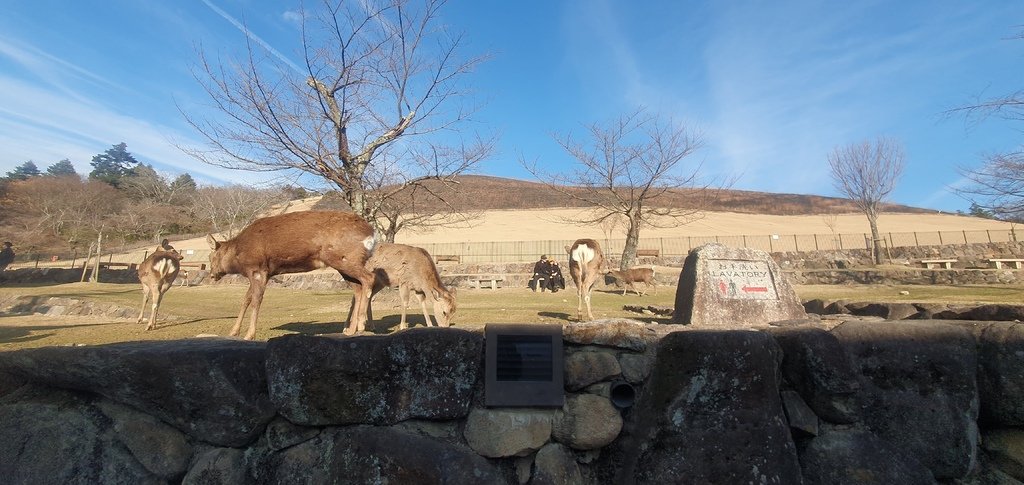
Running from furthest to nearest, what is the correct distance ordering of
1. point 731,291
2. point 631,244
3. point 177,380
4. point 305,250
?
point 631,244 → point 731,291 → point 305,250 → point 177,380

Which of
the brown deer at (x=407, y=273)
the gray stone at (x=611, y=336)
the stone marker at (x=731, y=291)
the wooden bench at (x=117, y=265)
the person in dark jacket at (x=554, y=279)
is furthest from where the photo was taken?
the wooden bench at (x=117, y=265)

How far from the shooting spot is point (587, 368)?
317 cm

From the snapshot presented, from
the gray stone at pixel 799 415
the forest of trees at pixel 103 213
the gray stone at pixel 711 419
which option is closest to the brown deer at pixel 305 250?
the gray stone at pixel 711 419

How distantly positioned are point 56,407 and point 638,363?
3847 mm

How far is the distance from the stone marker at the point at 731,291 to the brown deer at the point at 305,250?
442cm

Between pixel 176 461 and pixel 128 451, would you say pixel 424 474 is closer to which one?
pixel 176 461

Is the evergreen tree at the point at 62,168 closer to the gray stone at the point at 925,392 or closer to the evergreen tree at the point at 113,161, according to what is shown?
the evergreen tree at the point at 113,161

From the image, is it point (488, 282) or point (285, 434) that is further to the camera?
point (488, 282)

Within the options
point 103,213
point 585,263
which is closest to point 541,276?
point 585,263

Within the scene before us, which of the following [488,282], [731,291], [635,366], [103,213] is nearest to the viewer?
[635,366]

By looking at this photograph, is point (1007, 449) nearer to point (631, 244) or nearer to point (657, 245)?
point (631, 244)

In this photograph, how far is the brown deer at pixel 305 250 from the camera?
19.8 ft

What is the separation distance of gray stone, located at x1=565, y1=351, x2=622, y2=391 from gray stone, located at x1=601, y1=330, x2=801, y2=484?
0.28 m

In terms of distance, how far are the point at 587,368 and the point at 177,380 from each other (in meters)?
2.62
